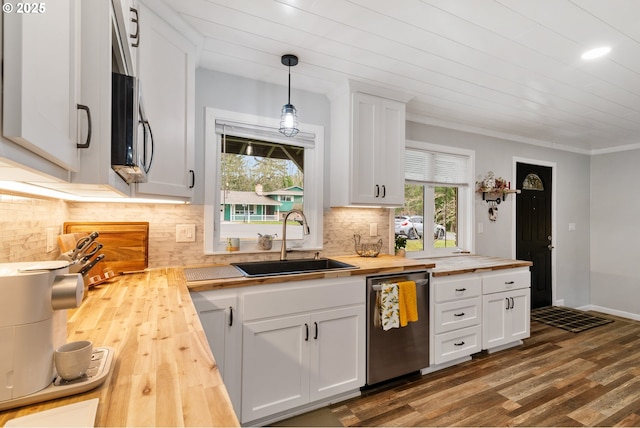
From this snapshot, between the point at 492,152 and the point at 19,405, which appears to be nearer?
the point at 19,405

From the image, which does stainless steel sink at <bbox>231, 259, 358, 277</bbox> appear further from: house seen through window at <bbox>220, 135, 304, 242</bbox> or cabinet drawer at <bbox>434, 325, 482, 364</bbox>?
cabinet drawer at <bbox>434, 325, 482, 364</bbox>

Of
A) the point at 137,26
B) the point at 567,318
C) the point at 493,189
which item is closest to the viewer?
the point at 137,26

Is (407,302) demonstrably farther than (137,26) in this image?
Yes

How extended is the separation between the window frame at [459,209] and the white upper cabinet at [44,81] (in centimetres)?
302

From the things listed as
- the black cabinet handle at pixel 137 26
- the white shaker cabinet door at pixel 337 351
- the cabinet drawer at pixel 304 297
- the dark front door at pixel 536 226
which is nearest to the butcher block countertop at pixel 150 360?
the cabinet drawer at pixel 304 297

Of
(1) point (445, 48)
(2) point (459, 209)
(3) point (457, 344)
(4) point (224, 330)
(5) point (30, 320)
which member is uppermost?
(1) point (445, 48)

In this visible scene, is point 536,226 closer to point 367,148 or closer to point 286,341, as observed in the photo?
point 367,148

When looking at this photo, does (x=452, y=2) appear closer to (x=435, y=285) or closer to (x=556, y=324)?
(x=435, y=285)

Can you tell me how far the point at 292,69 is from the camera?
8.00ft

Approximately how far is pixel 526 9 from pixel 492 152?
2528mm

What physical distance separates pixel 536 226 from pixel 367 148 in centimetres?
311

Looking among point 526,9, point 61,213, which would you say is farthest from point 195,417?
point 526,9

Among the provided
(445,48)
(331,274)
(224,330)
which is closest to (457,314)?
(331,274)

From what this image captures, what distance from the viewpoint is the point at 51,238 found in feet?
5.20
